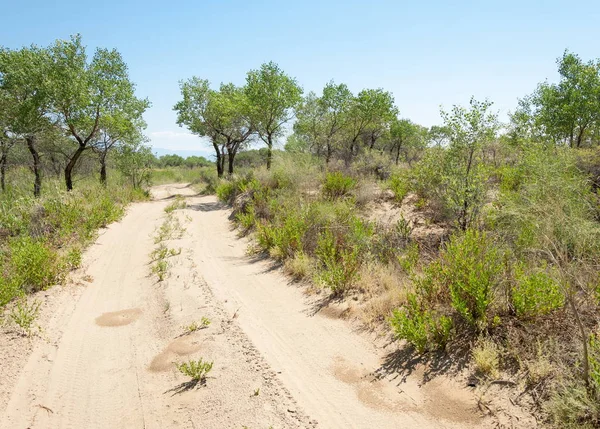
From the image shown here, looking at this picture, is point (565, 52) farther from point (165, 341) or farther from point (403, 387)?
point (165, 341)

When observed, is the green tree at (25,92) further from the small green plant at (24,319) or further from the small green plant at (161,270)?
the small green plant at (24,319)

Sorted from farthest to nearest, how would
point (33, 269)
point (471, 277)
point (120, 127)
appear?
point (120, 127), point (33, 269), point (471, 277)

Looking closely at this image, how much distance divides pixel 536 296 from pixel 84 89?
677 inches

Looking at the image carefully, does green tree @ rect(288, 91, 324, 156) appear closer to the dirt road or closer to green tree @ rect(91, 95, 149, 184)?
green tree @ rect(91, 95, 149, 184)

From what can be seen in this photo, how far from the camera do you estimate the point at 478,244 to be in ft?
16.6

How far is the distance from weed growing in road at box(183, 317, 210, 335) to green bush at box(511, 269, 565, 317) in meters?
4.40

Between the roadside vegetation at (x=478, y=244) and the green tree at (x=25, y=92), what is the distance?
904 centimetres

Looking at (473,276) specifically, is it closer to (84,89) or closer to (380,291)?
(380,291)

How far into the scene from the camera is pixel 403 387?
400cm

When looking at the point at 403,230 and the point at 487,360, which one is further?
the point at 403,230

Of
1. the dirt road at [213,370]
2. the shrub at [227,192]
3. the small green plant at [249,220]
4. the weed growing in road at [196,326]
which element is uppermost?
the shrub at [227,192]

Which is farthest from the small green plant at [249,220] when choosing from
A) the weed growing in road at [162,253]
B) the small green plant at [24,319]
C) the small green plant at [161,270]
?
the small green plant at [24,319]

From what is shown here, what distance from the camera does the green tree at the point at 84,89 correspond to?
47.3 feet

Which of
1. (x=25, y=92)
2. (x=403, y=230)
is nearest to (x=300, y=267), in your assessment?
(x=403, y=230)
